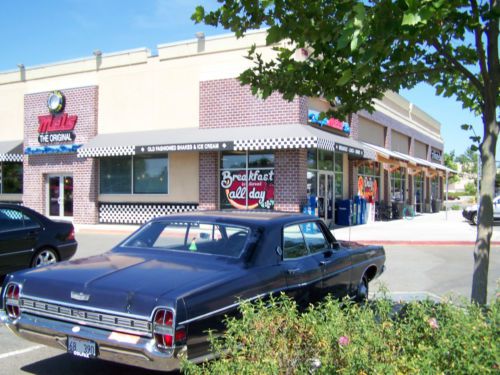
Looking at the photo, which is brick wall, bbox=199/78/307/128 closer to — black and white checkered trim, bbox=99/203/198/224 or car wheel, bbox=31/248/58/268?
black and white checkered trim, bbox=99/203/198/224

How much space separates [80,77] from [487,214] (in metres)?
20.9

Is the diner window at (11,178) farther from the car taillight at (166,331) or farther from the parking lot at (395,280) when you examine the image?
the car taillight at (166,331)

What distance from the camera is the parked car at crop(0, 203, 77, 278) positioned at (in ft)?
27.9

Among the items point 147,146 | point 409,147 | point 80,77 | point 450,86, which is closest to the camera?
point 450,86

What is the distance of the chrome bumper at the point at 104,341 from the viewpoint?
11.9 feet

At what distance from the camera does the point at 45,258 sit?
9242mm

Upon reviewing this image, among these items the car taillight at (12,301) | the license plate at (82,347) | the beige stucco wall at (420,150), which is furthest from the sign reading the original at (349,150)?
the beige stucco wall at (420,150)

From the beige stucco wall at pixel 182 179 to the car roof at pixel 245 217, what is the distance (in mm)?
13957

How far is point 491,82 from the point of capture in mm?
4453

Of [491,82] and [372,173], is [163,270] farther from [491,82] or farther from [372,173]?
[372,173]

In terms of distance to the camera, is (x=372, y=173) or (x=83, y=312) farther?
(x=372, y=173)

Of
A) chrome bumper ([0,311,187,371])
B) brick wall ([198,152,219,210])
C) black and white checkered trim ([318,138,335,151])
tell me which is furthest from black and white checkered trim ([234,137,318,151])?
chrome bumper ([0,311,187,371])

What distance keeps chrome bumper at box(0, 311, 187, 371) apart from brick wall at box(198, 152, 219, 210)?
1467 centimetres

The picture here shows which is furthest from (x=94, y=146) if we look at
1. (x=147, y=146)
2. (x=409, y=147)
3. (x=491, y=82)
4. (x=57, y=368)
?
(x=409, y=147)
